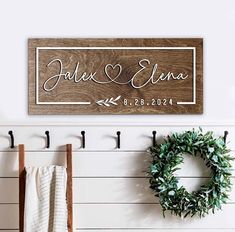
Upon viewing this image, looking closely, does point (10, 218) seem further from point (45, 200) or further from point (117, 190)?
point (117, 190)

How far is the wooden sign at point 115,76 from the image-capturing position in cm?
248

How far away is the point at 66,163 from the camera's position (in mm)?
2465

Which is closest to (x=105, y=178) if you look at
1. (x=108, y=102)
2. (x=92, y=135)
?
(x=92, y=135)

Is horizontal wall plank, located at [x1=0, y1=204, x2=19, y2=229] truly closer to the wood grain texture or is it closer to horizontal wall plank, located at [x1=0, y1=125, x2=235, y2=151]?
the wood grain texture

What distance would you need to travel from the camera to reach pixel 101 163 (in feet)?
8.13

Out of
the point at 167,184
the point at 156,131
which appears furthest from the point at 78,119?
the point at 167,184

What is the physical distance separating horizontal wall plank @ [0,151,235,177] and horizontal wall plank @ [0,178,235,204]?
3 cm

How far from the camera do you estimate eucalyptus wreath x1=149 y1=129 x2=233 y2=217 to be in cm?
236

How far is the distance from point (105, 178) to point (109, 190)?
63mm

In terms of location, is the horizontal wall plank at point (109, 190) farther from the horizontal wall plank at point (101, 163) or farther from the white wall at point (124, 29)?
the white wall at point (124, 29)

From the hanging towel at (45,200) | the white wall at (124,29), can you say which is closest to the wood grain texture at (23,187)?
the hanging towel at (45,200)

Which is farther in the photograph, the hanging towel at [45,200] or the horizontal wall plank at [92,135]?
the horizontal wall plank at [92,135]

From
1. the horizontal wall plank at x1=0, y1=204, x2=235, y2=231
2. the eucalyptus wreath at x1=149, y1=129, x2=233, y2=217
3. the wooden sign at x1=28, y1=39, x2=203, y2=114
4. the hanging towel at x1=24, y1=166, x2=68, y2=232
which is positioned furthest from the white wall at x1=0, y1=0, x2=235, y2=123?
Answer: the horizontal wall plank at x1=0, y1=204, x2=235, y2=231

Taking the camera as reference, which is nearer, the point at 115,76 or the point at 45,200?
the point at 45,200
